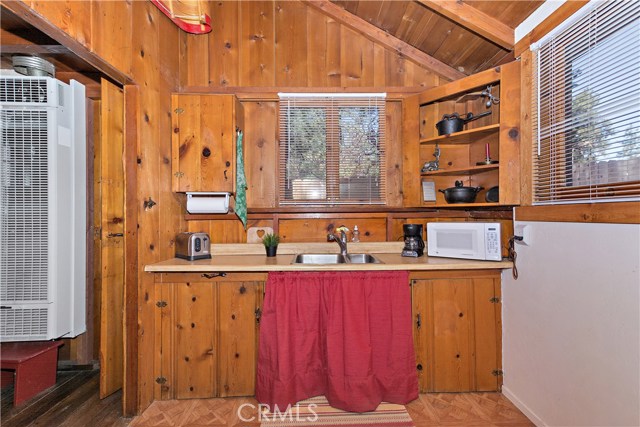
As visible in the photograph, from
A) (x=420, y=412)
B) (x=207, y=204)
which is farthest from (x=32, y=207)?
(x=420, y=412)

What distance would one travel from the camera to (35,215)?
190 centimetres

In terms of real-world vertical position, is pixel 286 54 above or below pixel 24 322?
above

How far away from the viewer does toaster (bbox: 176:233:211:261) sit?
206cm

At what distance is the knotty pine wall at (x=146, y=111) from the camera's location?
1.62 meters

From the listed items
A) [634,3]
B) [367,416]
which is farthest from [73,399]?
[634,3]

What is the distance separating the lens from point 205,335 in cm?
197

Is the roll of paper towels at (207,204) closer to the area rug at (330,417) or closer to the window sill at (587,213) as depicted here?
the area rug at (330,417)

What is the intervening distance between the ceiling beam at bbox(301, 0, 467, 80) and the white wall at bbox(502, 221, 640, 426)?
1.44 m

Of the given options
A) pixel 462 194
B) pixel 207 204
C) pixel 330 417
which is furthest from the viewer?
pixel 207 204

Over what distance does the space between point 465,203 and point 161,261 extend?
7.32 feet

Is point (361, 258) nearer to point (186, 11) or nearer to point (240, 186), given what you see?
point (240, 186)

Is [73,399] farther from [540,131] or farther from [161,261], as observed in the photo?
[540,131]

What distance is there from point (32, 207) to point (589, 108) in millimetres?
3285
